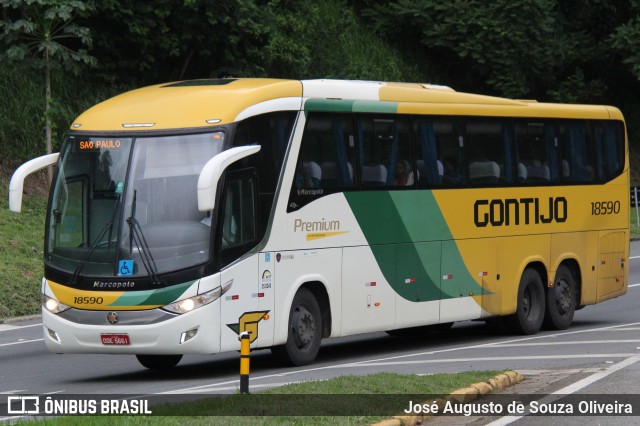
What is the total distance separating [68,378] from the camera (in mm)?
16406

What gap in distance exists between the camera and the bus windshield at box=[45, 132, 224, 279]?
50.9 ft

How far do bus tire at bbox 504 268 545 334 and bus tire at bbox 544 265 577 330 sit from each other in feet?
0.95

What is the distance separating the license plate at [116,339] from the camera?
50.3 feet

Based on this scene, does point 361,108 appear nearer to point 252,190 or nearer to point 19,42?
point 252,190

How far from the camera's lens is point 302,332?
17062 millimetres

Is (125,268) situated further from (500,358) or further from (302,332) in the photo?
(500,358)

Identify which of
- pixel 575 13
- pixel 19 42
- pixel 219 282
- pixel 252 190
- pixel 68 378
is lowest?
pixel 68 378

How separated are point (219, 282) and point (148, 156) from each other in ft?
5.71

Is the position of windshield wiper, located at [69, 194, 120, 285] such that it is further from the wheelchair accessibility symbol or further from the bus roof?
the bus roof

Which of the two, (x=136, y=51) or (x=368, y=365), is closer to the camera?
(x=368, y=365)

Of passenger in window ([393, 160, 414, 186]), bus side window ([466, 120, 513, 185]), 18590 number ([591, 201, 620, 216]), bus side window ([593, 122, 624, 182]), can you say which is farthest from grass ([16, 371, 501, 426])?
bus side window ([593, 122, 624, 182])

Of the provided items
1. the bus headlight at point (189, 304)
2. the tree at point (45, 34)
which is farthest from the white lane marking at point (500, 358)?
the tree at point (45, 34)

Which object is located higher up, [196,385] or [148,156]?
[148,156]

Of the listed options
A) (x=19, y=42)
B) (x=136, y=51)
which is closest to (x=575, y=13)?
(x=136, y=51)
